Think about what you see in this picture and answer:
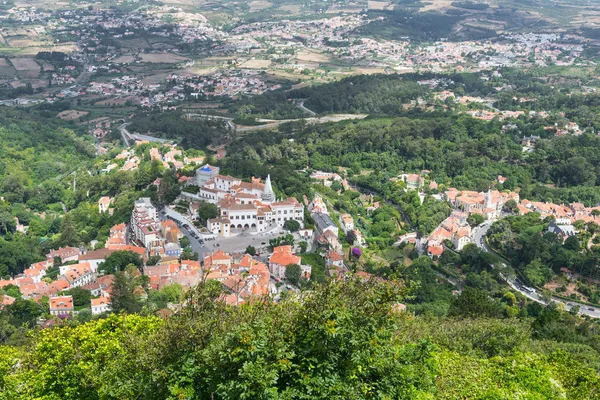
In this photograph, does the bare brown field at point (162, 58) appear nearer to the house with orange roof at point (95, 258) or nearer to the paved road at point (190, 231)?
the paved road at point (190, 231)

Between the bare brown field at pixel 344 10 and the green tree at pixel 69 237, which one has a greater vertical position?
the green tree at pixel 69 237

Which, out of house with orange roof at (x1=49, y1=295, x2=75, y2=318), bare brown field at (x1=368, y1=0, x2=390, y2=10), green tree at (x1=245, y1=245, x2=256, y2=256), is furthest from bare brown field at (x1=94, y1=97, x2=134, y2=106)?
bare brown field at (x1=368, y1=0, x2=390, y2=10)

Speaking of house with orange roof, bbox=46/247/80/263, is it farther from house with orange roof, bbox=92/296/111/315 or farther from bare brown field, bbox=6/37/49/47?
bare brown field, bbox=6/37/49/47

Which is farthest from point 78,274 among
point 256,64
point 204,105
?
point 256,64

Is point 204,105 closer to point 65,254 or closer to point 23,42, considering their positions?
point 65,254

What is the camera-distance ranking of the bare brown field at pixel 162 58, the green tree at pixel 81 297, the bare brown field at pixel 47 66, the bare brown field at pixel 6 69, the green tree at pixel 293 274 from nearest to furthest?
the green tree at pixel 81 297 < the green tree at pixel 293 274 < the bare brown field at pixel 6 69 < the bare brown field at pixel 47 66 < the bare brown field at pixel 162 58

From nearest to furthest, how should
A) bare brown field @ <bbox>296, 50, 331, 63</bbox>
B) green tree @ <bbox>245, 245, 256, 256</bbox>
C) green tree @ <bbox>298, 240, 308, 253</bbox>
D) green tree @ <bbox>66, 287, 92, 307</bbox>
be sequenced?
green tree @ <bbox>66, 287, 92, 307</bbox>
green tree @ <bbox>245, 245, 256, 256</bbox>
green tree @ <bbox>298, 240, 308, 253</bbox>
bare brown field @ <bbox>296, 50, 331, 63</bbox>

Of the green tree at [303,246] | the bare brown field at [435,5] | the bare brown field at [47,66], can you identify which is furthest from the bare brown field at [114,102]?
the bare brown field at [435,5]
